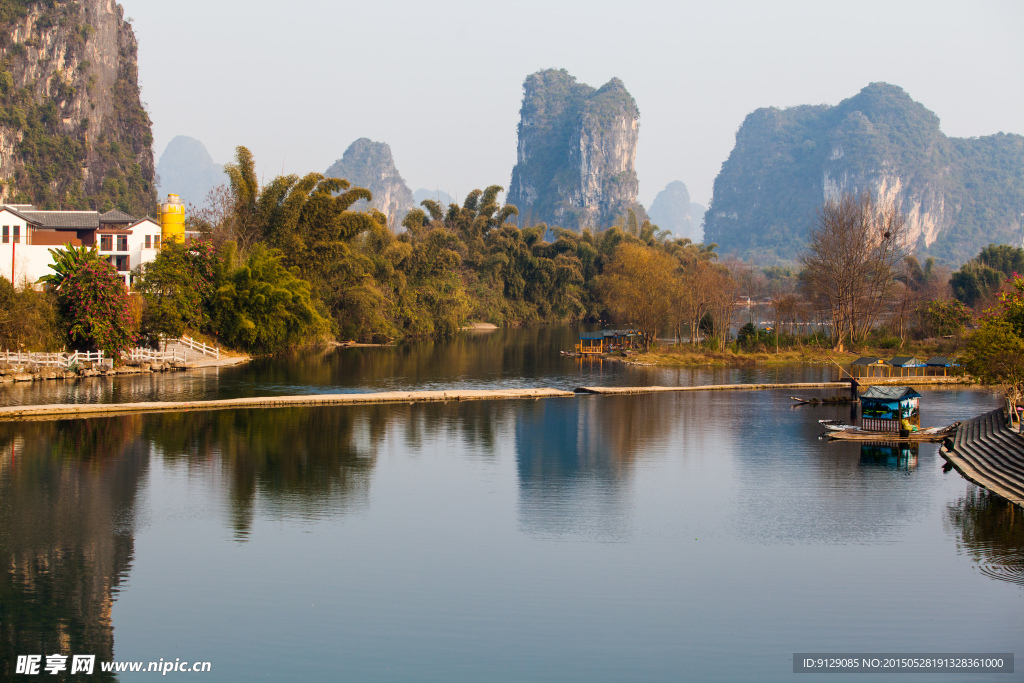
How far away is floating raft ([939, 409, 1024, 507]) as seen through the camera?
17.9 meters

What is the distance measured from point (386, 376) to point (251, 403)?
33.4 ft

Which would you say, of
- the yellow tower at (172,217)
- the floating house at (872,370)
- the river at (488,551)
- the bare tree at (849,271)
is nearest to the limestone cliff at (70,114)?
the yellow tower at (172,217)

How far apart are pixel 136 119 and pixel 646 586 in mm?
117875

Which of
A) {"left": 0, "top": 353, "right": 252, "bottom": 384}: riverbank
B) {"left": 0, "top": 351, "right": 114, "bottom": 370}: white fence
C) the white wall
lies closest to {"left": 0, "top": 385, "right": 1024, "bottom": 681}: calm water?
{"left": 0, "top": 353, "right": 252, "bottom": 384}: riverbank

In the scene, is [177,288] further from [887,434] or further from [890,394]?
[887,434]

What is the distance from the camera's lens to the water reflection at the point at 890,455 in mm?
20812

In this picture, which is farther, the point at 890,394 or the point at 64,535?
the point at 890,394

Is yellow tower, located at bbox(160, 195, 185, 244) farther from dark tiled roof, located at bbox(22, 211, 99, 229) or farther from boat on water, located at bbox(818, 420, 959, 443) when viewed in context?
boat on water, located at bbox(818, 420, 959, 443)

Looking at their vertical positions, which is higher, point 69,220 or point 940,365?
point 69,220

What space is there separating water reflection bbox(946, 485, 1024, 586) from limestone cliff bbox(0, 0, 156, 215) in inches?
3518

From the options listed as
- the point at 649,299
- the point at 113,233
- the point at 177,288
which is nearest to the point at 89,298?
the point at 177,288

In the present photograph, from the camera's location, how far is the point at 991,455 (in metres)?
20.2

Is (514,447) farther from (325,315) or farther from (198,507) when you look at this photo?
(325,315)

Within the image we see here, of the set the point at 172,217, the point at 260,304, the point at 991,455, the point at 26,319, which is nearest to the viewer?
the point at 991,455
